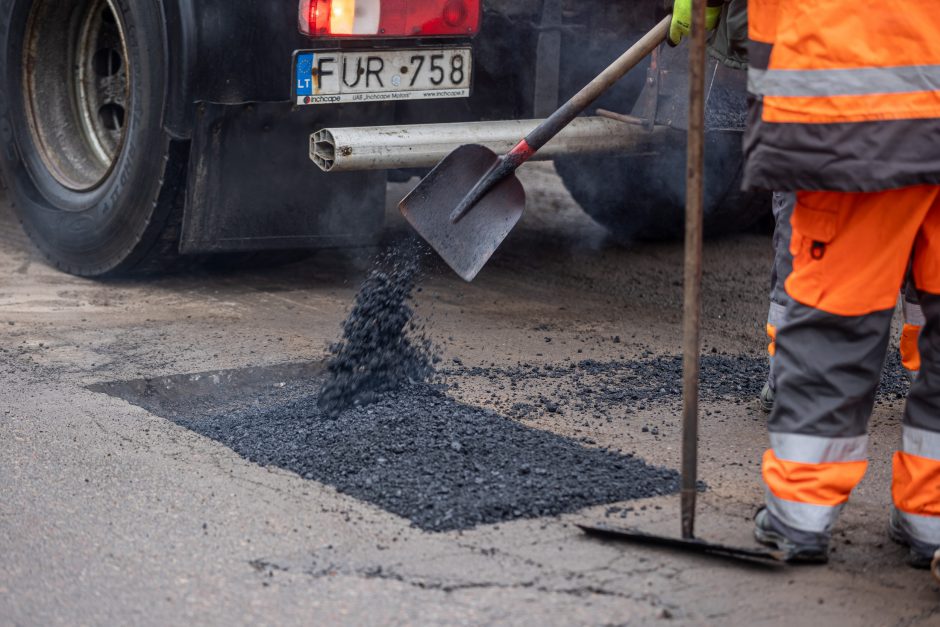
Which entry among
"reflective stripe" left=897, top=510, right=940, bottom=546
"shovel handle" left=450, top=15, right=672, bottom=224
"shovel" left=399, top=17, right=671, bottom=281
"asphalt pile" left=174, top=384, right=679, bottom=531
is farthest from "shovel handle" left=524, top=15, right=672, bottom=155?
"reflective stripe" left=897, top=510, right=940, bottom=546

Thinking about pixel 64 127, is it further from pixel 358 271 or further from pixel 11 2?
pixel 358 271

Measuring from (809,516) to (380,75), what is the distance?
90.0 inches

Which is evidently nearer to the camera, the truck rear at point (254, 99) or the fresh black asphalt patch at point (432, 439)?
the fresh black asphalt patch at point (432, 439)

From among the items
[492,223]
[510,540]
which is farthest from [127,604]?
[492,223]

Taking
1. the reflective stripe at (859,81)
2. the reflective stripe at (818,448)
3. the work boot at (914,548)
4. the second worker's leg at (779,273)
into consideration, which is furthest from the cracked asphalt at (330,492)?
the reflective stripe at (859,81)

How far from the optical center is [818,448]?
267cm

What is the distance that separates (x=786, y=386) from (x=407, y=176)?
110 inches

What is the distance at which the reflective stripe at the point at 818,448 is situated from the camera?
2674mm

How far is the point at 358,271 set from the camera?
5.48 m

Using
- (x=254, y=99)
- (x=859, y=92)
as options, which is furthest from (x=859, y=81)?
(x=254, y=99)

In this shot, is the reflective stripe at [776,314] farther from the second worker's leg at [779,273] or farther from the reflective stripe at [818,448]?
the reflective stripe at [818,448]

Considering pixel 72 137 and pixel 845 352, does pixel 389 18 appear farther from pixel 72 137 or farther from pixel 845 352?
pixel 845 352

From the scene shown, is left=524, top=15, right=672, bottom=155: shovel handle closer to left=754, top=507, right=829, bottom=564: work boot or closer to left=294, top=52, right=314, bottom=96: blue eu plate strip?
left=294, top=52, right=314, bottom=96: blue eu plate strip

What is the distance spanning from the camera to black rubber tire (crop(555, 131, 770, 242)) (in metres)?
5.47
